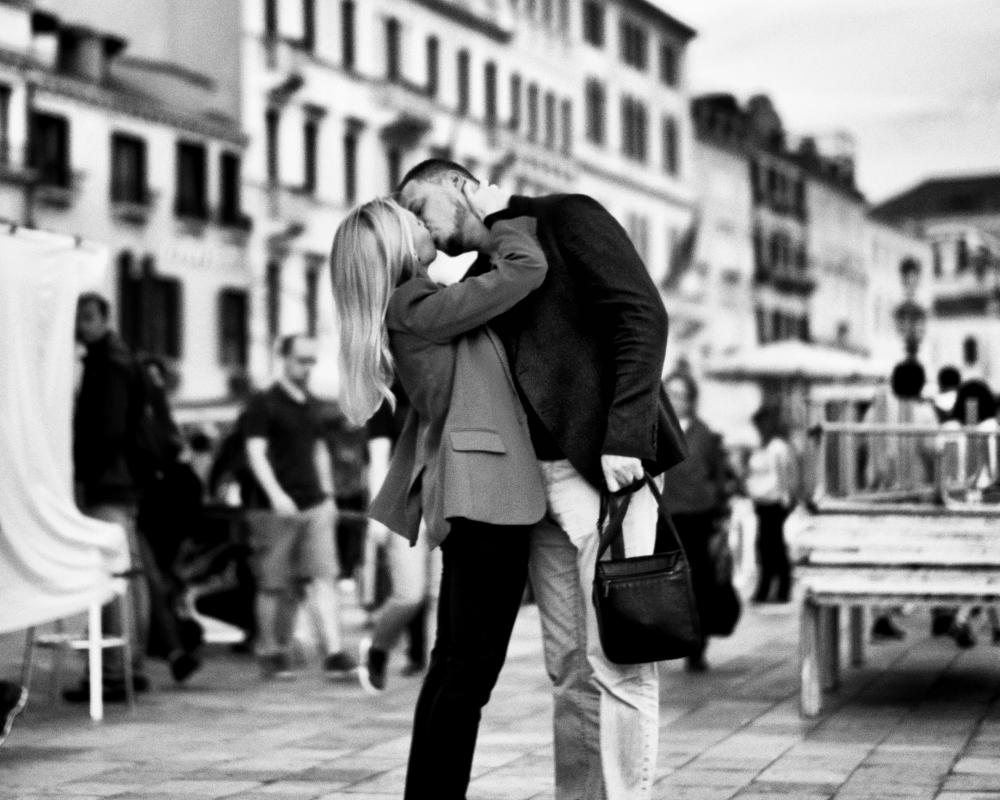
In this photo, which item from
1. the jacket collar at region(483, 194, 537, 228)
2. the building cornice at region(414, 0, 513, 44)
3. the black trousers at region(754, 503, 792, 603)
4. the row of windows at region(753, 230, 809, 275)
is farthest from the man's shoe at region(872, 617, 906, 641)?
the row of windows at region(753, 230, 809, 275)

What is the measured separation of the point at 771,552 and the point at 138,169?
23.9 m

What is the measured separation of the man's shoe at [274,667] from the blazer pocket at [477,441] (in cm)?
645

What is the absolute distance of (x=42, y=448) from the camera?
9555mm

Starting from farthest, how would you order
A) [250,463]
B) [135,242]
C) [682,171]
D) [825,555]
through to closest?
[682,171], [135,242], [250,463], [825,555]

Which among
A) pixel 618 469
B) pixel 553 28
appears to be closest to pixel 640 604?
pixel 618 469

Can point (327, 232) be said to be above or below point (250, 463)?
above

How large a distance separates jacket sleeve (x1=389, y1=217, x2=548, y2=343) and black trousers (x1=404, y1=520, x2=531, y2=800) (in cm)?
52

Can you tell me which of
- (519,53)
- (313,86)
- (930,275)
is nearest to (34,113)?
(313,86)

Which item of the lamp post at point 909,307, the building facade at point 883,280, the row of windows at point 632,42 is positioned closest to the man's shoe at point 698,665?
the lamp post at point 909,307

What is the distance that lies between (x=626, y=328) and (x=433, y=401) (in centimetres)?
55

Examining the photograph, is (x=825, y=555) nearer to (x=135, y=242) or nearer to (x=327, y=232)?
(x=135, y=242)

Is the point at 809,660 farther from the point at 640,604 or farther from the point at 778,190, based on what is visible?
the point at 778,190

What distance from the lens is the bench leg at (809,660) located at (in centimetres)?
968

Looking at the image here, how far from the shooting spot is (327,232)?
159 ft
